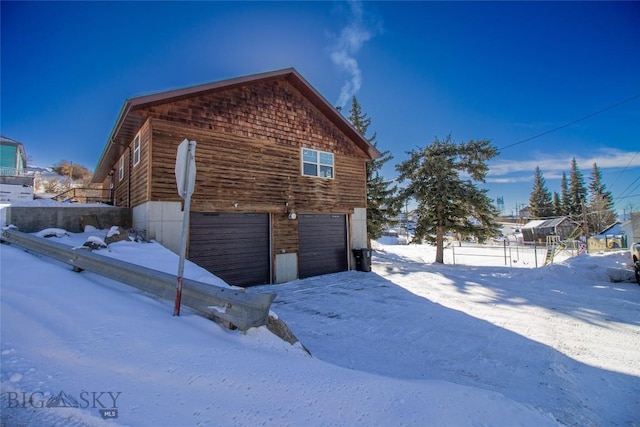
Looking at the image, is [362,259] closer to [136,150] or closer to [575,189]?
[136,150]

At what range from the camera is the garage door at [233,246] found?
8.84 m

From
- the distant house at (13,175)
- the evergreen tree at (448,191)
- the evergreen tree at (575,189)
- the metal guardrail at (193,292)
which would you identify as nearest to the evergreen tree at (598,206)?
the evergreen tree at (575,189)

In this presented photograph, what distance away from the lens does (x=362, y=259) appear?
12.6 meters

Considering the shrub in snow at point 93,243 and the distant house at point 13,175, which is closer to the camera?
the shrub in snow at point 93,243

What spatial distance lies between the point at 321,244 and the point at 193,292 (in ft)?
29.0

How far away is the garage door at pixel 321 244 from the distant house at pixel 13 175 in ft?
73.4

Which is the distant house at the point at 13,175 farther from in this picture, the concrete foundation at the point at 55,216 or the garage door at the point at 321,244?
the garage door at the point at 321,244

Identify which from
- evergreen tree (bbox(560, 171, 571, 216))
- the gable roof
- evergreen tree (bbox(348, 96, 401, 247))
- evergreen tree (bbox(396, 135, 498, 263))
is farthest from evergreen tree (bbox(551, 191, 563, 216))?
the gable roof

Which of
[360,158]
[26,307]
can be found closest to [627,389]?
[26,307]

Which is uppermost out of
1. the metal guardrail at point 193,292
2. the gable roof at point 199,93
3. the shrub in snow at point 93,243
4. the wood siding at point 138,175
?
the gable roof at point 199,93

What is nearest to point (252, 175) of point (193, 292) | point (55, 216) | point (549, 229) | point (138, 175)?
point (138, 175)

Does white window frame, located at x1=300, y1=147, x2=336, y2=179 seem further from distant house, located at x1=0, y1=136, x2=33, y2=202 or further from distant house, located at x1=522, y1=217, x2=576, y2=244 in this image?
distant house, located at x1=522, y1=217, x2=576, y2=244

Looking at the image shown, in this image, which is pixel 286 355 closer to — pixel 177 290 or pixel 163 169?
pixel 177 290

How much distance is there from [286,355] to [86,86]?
15750 mm
